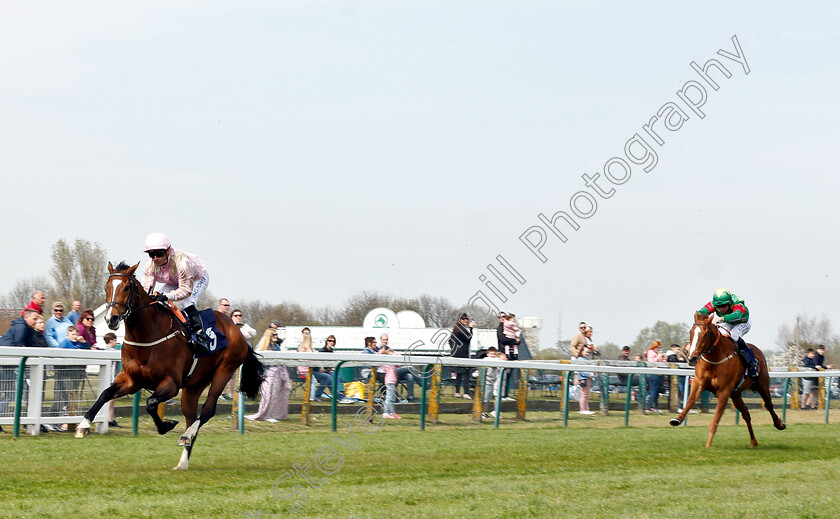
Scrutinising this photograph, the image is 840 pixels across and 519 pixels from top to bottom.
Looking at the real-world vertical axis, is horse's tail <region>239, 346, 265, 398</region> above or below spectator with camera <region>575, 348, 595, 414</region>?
above

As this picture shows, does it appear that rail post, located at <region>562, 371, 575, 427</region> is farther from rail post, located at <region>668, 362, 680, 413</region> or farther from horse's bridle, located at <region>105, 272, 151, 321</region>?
horse's bridle, located at <region>105, 272, 151, 321</region>

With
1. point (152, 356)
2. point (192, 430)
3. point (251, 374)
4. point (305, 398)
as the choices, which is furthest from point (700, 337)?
point (152, 356)

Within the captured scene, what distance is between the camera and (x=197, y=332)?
7.84 m

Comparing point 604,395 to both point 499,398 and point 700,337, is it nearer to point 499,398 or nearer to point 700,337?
point 499,398

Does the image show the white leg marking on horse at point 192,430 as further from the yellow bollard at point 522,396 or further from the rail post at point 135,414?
the yellow bollard at point 522,396

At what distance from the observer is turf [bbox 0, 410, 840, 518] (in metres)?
5.57

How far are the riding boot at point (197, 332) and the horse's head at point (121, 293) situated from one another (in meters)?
0.53

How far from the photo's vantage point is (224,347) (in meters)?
8.18

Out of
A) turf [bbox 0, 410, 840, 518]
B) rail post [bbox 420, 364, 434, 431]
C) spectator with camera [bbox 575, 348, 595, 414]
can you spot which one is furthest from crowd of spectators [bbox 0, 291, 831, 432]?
turf [bbox 0, 410, 840, 518]

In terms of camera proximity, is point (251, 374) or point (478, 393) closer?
point (251, 374)

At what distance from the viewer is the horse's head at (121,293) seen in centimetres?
700

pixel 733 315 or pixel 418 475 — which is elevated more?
pixel 733 315

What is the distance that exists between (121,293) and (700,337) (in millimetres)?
6070

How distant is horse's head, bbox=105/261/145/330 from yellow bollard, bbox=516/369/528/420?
6.86m
